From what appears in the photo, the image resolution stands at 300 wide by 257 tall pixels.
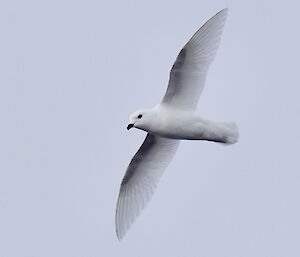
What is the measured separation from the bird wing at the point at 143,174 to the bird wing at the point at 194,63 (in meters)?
1.30

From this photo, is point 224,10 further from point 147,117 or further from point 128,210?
point 128,210

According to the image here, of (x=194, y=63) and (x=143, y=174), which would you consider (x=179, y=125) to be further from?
(x=143, y=174)

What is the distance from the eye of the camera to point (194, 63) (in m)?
16.4

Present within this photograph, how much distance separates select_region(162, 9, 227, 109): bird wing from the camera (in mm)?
16328

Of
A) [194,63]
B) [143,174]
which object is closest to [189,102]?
[194,63]

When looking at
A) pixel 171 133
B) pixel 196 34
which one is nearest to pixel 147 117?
pixel 171 133

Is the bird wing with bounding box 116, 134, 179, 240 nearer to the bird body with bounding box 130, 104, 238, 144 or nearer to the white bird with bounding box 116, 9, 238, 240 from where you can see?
the white bird with bounding box 116, 9, 238, 240

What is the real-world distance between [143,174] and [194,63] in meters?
2.43

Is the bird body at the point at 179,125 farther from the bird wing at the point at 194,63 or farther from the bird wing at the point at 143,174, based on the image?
the bird wing at the point at 143,174

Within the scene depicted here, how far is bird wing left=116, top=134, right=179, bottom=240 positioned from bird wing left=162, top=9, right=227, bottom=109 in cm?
130

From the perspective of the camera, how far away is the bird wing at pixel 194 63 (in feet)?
53.6

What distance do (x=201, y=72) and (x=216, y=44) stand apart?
0.49 meters

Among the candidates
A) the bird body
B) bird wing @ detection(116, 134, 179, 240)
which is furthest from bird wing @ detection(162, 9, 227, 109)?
bird wing @ detection(116, 134, 179, 240)

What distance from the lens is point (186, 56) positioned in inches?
643
